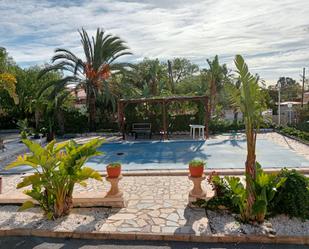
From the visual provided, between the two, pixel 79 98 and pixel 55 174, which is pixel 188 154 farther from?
pixel 79 98

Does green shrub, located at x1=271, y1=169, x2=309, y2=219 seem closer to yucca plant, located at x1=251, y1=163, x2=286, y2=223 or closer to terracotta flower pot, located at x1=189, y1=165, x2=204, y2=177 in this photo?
yucca plant, located at x1=251, y1=163, x2=286, y2=223

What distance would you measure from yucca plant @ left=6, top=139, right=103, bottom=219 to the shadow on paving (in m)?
0.69

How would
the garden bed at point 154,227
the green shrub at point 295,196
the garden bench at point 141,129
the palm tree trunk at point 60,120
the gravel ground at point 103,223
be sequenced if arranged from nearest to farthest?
the garden bed at point 154,227 < the gravel ground at point 103,223 < the green shrub at point 295,196 < the garden bench at point 141,129 < the palm tree trunk at point 60,120

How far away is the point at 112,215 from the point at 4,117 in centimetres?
2077

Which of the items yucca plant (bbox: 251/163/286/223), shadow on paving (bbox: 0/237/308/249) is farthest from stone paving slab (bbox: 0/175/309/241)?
yucca plant (bbox: 251/163/286/223)

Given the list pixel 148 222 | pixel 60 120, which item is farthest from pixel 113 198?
pixel 60 120

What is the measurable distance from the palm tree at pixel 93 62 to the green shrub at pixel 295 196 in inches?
553

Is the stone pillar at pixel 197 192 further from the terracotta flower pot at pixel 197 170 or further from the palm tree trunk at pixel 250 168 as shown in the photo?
the palm tree trunk at pixel 250 168

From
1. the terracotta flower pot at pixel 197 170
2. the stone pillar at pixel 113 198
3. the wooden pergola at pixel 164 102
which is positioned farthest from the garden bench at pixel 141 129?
the terracotta flower pot at pixel 197 170

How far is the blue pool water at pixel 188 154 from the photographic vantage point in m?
11.3

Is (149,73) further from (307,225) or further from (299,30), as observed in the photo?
(307,225)

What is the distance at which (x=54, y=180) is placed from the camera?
5543mm

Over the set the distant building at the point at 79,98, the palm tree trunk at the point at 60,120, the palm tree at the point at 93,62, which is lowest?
the palm tree trunk at the point at 60,120

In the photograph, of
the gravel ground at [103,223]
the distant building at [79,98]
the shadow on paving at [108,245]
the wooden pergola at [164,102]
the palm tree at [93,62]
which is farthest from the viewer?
the distant building at [79,98]
